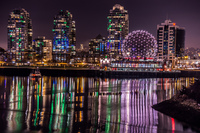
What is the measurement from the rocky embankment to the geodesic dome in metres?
77.0

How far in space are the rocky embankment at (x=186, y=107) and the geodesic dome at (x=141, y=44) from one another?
77.0 meters

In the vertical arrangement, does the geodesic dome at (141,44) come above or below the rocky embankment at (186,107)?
above

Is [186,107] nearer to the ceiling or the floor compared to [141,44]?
nearer to the floor

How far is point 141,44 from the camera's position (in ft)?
363

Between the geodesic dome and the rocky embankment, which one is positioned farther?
the geodesic dome

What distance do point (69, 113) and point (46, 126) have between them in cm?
592

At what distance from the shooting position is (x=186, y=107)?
28562 millimetres

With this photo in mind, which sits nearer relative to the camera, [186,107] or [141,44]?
[186,107]

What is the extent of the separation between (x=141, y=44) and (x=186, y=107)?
83180mm

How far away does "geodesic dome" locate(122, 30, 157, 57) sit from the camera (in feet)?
362

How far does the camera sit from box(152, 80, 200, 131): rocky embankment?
26.1 meters

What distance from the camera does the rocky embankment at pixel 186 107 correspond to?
85.6 feet

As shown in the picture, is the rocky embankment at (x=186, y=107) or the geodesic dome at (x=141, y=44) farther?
the geodesic dome at (x=141, y=44)

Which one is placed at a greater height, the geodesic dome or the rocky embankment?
the geodesic dome
